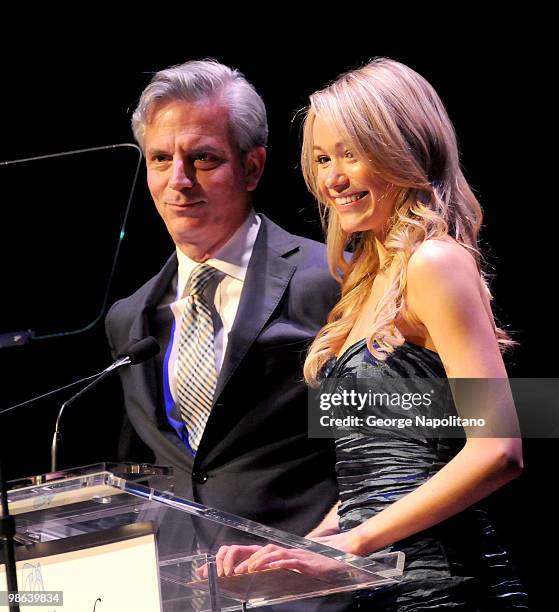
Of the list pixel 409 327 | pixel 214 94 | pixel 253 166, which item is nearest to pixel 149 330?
pixel 253 166

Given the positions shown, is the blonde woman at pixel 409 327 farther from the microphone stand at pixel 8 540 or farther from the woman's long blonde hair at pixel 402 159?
the microphone stand at pixel 8 540

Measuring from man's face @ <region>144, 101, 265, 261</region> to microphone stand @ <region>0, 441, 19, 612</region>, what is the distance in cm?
149

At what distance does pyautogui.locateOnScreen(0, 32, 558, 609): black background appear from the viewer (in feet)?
8.97

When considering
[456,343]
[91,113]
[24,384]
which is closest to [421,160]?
[456,343]

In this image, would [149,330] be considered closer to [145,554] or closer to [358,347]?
[358,347]

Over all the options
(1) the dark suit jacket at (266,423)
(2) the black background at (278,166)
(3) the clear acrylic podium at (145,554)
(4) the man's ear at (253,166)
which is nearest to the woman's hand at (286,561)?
(3) the clear acrylic podium at (145,554)

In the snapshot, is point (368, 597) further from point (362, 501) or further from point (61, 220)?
point (61, 220)

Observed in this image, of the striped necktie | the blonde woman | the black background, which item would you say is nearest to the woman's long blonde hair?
the blonde woman

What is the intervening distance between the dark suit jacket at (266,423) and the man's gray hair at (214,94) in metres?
0.47

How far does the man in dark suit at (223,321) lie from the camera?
8.89 feet

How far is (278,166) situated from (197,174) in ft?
1.05

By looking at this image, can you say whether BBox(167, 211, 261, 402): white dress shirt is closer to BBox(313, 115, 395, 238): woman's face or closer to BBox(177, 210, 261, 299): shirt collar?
BBox(177, 210, 261, 299): shirt collar

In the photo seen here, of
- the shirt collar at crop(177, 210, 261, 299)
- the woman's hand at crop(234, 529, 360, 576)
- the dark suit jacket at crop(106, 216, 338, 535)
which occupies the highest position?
the shirt collar at crop(177, 210, 261, 299)

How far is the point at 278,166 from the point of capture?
3203 millimetres
